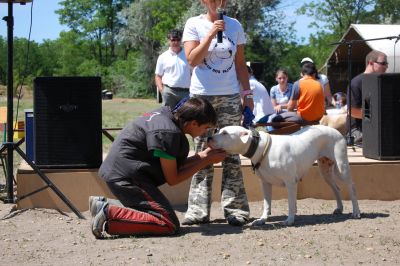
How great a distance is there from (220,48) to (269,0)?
125 feet

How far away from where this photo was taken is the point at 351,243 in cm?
496

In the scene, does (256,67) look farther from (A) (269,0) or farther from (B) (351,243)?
(A) (269,0)

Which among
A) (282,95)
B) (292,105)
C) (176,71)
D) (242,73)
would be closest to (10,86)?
Result: (242,73)

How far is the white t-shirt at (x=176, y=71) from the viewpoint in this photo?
855cm

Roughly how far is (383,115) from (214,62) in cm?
223

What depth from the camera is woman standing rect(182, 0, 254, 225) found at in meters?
5.57

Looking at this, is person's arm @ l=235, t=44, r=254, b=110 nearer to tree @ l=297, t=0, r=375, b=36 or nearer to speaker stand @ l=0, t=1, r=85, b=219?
speaker stand @ l=0, t=1, r=85, b=219

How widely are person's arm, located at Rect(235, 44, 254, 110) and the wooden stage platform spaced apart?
1.19 metres

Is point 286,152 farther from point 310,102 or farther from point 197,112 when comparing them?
point 310,102

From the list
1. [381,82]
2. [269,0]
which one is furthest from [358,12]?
[381,82]

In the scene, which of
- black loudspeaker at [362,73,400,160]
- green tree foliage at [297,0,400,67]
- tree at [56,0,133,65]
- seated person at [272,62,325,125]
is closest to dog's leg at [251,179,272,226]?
black loudspeaker at [362,73,400,160]

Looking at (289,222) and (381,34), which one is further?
(381,34)

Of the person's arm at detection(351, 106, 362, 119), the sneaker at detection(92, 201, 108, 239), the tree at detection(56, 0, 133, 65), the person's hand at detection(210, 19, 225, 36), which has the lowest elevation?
the sneaker at detection(92, 201, 108, 239)

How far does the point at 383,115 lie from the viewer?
7.04 metres
